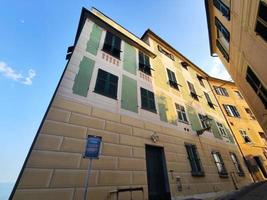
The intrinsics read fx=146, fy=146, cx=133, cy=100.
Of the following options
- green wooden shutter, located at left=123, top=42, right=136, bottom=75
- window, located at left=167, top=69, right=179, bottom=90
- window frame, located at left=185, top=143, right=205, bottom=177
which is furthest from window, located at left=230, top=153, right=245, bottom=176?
green wooden shutter, located at left=123, top=42, right=136, bottom=75

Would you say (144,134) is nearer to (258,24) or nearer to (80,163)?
(80,163)

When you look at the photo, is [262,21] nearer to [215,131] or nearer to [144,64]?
[144,64]

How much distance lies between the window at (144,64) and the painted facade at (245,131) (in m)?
10.3

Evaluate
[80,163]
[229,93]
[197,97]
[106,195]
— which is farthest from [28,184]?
[229,93]

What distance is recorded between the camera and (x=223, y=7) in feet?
31.8

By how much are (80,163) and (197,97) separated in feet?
42.3

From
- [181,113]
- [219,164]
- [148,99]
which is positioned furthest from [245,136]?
[148,99]

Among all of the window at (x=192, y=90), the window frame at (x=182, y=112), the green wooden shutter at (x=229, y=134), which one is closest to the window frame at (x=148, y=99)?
the window frame at (x=182, y=112)

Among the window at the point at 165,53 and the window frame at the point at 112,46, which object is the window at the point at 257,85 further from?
the window frame at the point at 112,46

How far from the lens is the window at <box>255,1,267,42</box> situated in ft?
19.1

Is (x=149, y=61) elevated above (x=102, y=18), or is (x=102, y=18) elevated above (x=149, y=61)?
(x=102, y=18)

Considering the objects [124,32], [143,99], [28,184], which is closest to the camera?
[28,184]

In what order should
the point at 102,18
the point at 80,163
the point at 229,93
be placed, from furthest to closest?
the point at 229,93 → the point at 102,18 → the point at 80,163

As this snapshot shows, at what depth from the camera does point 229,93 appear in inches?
848
